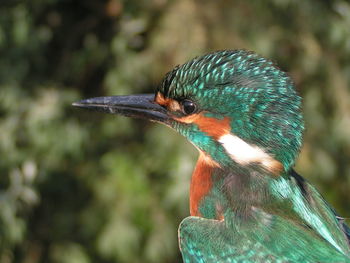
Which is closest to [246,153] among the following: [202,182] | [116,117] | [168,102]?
[202,182]

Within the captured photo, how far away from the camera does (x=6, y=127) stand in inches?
138

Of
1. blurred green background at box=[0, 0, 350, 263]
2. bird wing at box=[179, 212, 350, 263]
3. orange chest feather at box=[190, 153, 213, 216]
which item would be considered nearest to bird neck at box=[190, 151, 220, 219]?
orange chest feather at box=[190, 153, 213, 216]

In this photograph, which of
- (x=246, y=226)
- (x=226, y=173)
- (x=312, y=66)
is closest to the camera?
(x=246, y=226)

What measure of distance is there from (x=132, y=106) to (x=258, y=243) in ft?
1.88

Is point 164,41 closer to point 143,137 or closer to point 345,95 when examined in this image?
point 143,137

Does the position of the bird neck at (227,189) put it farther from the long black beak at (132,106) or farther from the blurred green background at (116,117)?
the blurred green background at (116,117)

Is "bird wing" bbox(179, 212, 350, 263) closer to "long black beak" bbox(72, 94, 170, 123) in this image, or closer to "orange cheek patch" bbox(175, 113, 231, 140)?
"orange cheek patch" bbox(175, 113, 231, 140)

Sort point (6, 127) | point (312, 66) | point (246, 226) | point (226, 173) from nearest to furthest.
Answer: point (246, 226) < point (226, 173) < point (6, 127) < point (312, 66)

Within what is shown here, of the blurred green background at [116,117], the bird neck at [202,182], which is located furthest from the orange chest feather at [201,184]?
the blurred green background at [116,117]

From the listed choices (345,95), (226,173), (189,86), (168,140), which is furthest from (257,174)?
(345,95)

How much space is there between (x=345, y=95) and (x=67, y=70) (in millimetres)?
1514

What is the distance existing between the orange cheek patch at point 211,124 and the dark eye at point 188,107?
1 cm

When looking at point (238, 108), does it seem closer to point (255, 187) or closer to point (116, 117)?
point (255, 187)

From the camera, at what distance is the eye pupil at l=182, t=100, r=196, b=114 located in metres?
1.97
